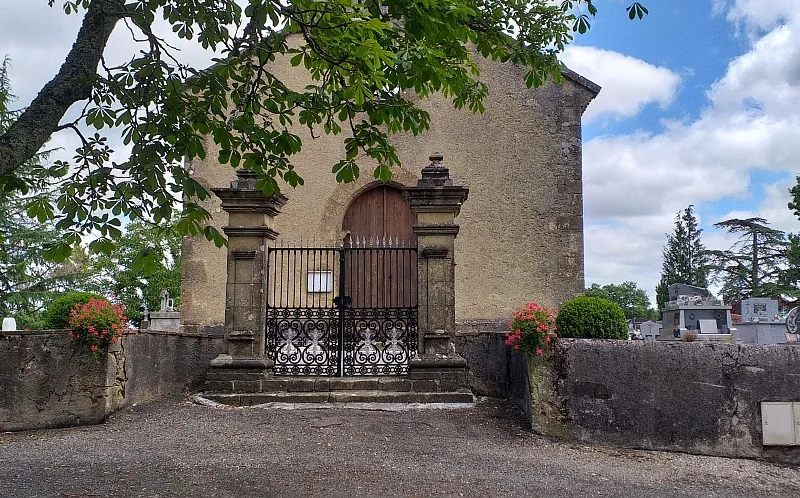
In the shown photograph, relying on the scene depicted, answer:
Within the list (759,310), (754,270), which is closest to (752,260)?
(754,270)

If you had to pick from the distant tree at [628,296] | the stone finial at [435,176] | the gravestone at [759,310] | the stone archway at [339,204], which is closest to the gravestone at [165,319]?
the stone archway at [339,204]

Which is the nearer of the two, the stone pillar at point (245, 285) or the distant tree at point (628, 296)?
the stone pillar at point (245, 285)

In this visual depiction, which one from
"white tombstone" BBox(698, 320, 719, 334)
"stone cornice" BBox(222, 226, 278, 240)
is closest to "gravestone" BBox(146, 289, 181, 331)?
"stone cornice" BBox(222, 226, 278, 240)

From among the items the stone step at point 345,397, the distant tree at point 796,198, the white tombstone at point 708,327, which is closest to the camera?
the stone step at point 345,397

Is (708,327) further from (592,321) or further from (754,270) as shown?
(754,270)

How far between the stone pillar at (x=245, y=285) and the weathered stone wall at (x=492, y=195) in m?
3.61

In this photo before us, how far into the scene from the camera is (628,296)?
233ft

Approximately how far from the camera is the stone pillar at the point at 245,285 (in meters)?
7.55

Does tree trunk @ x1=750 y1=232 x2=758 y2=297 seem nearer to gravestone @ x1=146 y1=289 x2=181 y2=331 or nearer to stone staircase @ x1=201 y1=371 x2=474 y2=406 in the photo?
gravestone @ x1=146 y1=289 x2=181 y2=331

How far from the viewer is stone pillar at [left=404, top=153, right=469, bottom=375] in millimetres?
7609

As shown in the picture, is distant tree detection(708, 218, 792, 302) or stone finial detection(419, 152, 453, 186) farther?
distant tree detection(708, 218, 792, 302)

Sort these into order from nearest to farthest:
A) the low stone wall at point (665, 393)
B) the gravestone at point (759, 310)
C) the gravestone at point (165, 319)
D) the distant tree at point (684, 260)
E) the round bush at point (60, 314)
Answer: the low stone wall at point (665, 393)
the round bush at point (60, 314)
the gravestone at point (759, 310)
the gravestone at point (165, 319)
the distant tree at point (684, 260)

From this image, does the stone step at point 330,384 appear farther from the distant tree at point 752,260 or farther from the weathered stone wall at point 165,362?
the distant tree at point 752,260

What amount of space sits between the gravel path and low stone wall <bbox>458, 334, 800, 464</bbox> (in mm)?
196
